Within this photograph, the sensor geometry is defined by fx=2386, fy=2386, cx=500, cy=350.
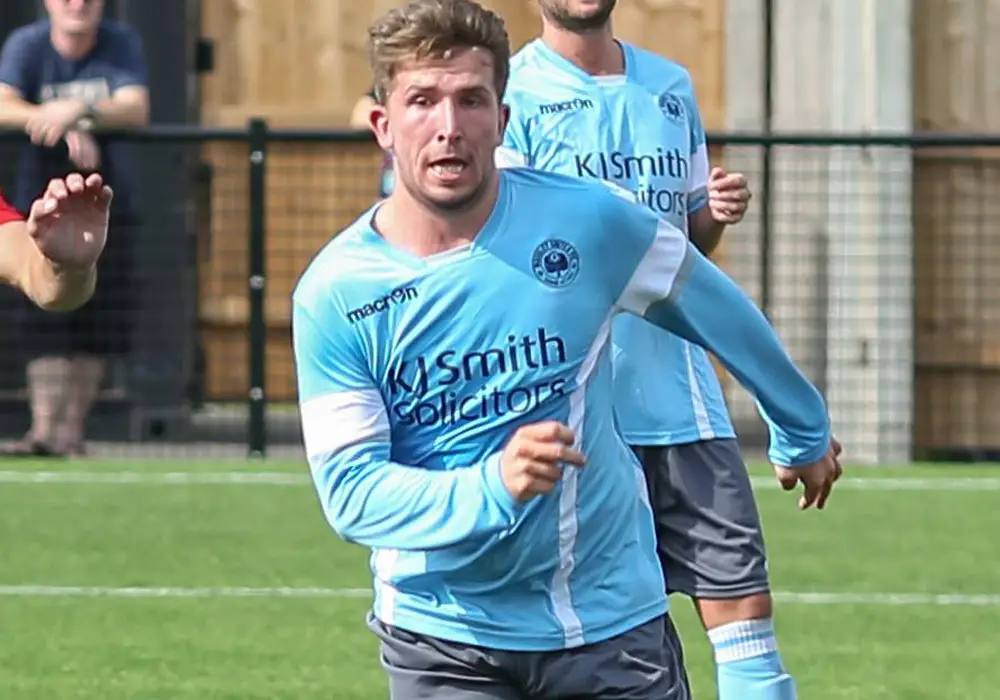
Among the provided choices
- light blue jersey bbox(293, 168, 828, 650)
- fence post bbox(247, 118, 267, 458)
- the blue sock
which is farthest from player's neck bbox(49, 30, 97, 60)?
light blue jersey bbox(293, 168, 828, 650)

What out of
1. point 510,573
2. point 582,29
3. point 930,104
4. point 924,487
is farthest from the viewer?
point 930,104

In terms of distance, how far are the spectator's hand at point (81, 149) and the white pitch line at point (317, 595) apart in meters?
3.23

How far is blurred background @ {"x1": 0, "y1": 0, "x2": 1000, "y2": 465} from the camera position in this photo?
11.9 m

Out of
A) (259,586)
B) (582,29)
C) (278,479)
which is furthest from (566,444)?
(278,479)

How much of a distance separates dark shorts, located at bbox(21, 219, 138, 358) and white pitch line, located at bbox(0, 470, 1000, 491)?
1.06m

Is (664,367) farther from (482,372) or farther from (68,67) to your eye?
(68,67)

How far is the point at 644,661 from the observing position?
4.08m

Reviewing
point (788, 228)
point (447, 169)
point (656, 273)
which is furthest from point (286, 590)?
point (788, 228)

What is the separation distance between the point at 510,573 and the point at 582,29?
1883mm

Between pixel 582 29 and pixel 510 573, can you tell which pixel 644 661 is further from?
pixel 582 29

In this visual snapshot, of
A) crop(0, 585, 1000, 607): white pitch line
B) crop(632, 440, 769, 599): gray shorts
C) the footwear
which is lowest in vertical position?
crop(0, 585, 1000, 607): white pitch line

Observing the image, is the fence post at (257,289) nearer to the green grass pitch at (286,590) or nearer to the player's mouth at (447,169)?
the green grass pitch at (286,590)

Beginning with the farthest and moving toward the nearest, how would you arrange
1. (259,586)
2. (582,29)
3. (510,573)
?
1. (259,586)
2. (582,29)
3. (510,573)

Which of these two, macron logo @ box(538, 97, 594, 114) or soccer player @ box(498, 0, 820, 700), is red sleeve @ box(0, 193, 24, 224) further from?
macron logo @ box(538, 97, 594, 114)
